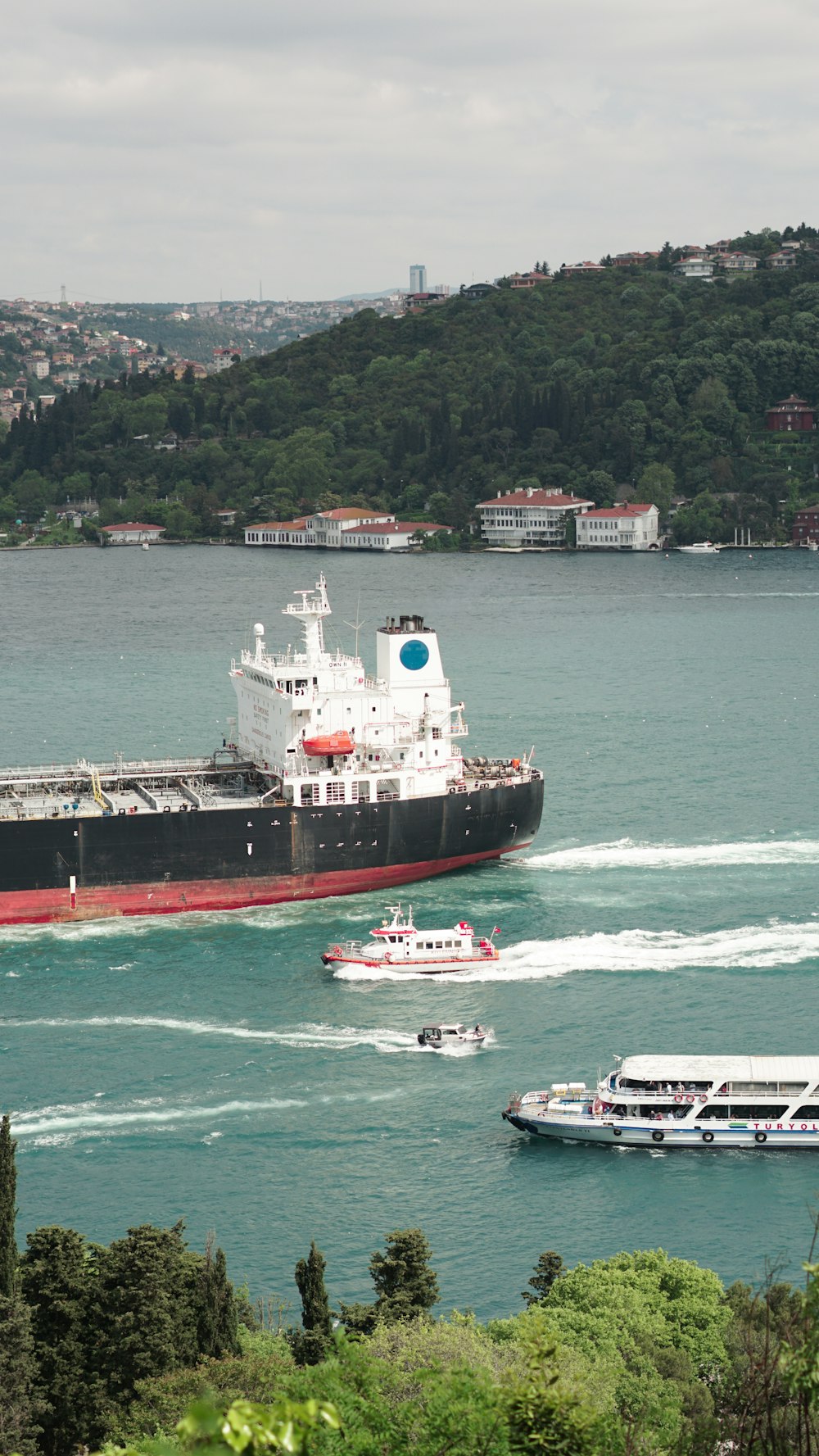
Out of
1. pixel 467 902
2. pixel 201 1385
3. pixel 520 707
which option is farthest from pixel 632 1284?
pixel 520 707

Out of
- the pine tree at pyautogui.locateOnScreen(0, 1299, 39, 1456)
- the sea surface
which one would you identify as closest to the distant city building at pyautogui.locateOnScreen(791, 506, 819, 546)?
the sea surface

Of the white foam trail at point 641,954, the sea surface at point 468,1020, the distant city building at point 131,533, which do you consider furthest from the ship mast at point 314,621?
the distant city building at point 131,533

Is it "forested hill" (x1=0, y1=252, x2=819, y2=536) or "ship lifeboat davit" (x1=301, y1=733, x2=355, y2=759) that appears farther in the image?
"forested hill" (x1=0, y1=252, x2=819, y2=536)

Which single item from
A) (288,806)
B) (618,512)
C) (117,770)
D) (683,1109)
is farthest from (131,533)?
(683,1109)

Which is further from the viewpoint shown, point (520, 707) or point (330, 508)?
point (330, 508)

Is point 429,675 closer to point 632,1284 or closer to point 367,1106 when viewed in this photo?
point 367,1106

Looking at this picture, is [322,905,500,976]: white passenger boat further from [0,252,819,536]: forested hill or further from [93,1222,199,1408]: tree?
[0,252,819,536]: forested hill

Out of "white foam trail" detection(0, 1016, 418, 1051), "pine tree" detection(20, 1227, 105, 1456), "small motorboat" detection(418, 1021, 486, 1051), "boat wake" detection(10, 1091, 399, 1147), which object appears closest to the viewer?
"pine tree" detection(20, 1227, 105, 1456)
